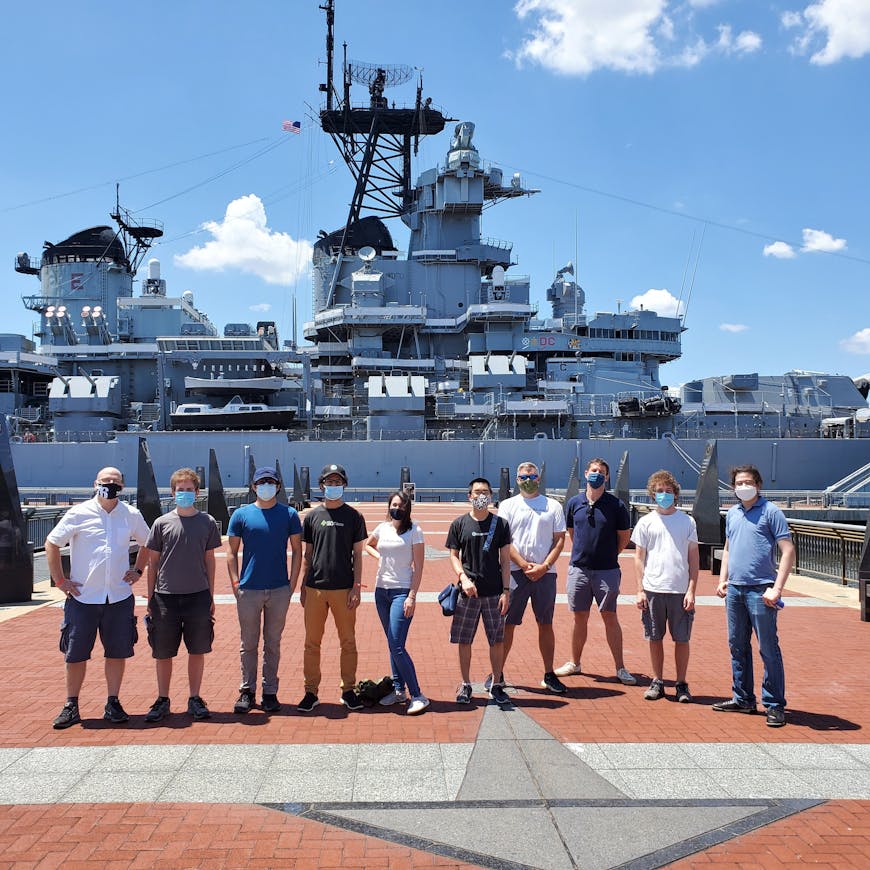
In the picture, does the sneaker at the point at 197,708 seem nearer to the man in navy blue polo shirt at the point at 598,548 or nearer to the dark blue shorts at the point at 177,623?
the dark blue shorts at the point at 177,623

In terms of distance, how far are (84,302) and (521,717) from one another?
1723 inches

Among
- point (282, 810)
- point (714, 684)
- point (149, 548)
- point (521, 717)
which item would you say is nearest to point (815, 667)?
point (714, 684)

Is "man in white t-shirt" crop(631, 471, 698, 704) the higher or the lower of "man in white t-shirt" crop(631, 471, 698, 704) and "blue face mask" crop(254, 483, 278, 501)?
the lower

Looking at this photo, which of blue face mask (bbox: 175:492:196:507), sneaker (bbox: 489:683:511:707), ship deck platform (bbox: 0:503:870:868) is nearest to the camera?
ship deck platform (bbox: 0:503:870:868)

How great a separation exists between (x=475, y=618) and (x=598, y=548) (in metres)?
1.24

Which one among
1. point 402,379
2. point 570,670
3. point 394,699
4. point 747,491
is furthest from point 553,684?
point 402,379

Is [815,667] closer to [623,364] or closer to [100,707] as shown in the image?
[100,707]

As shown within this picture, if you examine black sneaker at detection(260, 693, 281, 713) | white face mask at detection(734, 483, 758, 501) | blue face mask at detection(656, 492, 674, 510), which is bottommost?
black sneaker at detection(260, 693, 281, 713)

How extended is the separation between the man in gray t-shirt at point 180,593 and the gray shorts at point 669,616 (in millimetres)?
3290

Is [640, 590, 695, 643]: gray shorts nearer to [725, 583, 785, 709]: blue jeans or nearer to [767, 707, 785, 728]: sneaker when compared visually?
[725, 583, 785, 709]: blue jeans

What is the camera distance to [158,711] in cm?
488

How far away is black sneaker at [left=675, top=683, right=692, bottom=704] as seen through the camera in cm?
532

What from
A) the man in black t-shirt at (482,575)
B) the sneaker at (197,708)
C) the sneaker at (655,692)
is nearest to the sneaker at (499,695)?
the man in black t-shirt at (482,575)

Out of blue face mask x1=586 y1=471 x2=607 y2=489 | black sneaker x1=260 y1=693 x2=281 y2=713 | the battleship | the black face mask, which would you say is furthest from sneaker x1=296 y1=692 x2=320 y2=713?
the battleship
